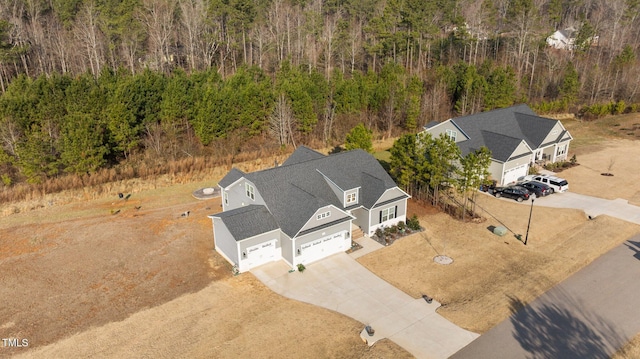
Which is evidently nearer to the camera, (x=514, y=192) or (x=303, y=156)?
(x=303, y=156)

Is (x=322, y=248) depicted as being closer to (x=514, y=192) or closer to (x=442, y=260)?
(x=442, y=260)

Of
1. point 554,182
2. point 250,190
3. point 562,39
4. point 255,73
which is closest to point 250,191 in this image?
point 250,190

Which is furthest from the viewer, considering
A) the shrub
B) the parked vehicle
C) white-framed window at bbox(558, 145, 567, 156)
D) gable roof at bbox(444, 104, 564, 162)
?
white-framed window at bbox(558, 145, 567, 156)

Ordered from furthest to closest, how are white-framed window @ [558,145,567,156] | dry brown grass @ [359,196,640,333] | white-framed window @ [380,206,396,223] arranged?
white-framed window @ [558,145,567,156] → white-framed window @ [380,206,396,223] → dry brown grass @ [359,196,640,333]

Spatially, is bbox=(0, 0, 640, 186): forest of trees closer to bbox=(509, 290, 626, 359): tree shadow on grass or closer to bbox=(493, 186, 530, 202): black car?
bbox=(493, 186, 530, 202): black car

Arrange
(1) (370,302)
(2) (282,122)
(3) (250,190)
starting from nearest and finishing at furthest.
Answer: (1) (370,302) → (3) (250,190) → (2) (282,122)

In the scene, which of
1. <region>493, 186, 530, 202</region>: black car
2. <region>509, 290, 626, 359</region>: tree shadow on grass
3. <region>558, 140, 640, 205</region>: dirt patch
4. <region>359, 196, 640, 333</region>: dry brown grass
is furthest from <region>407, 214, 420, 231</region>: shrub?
<region>558, 140, 640, 205</region>: dirt patch

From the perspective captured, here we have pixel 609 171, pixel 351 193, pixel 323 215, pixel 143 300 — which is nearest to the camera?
pixel 143 300
